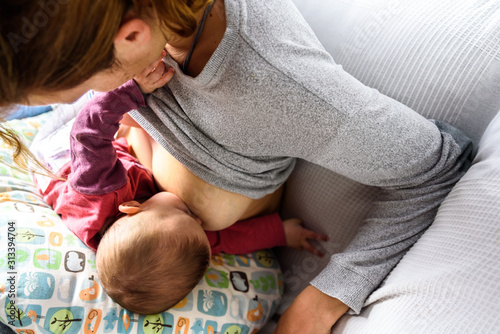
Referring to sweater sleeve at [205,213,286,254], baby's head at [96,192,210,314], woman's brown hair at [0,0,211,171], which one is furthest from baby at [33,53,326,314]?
woman's brown hair at [0,0,211,171]

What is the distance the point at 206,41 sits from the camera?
770 millimetres

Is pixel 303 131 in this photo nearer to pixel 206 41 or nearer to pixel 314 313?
pixel 206 41

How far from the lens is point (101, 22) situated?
0.54m

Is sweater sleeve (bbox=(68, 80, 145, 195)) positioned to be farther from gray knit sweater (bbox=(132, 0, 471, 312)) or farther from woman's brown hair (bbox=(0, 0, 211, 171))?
woman's brown hair (bbox=(0, 0, 211, 171))

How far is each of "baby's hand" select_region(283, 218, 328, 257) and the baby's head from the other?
0.94 ft

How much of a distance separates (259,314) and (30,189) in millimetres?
674

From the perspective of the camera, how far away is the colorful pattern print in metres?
0.91

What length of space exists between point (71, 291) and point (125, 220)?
0.62ft

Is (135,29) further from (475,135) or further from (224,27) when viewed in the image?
(475,135)

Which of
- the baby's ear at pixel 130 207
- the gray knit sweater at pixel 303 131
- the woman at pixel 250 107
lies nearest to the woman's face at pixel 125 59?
the woman at pixel 250 107

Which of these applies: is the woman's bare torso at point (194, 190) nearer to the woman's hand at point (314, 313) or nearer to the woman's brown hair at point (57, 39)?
the woman's hand at point (314, 313)

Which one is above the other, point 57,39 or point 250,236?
point 57,39

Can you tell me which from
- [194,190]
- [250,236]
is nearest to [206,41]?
[194,190]

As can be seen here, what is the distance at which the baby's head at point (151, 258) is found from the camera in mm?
909
